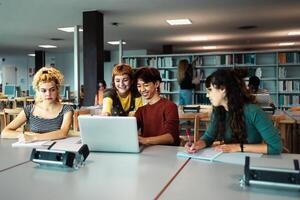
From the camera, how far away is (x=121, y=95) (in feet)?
8.48

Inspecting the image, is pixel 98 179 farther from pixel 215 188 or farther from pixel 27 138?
pixel 27 138

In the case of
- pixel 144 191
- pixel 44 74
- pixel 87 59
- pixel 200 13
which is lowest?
pixel 144 191

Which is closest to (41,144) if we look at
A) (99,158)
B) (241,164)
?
(99,158)

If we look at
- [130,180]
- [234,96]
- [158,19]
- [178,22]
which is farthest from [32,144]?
[178,22]

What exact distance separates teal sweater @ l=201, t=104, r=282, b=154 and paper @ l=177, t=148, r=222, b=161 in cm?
21

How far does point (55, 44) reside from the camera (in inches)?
427

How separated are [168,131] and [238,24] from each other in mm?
5863

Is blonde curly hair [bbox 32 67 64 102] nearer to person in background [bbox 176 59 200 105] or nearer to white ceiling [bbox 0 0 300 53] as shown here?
white ceiling [bbox 0 0 300 53]

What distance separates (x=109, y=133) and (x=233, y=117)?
702 mm

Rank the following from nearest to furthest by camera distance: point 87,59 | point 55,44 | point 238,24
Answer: point 87,59 → point 238,24 → point 55,44

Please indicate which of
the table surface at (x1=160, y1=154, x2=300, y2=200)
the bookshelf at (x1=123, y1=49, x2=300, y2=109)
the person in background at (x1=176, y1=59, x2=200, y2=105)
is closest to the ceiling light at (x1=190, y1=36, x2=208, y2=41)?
the bookshelf at (x1=123, y1=49, x2=300, y2=109)

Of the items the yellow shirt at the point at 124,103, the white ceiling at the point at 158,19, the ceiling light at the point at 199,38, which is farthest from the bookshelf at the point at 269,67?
the yellow shirt at the point at 124,103

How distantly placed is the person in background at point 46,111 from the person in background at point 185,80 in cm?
513

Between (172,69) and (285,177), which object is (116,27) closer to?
(172,69)
